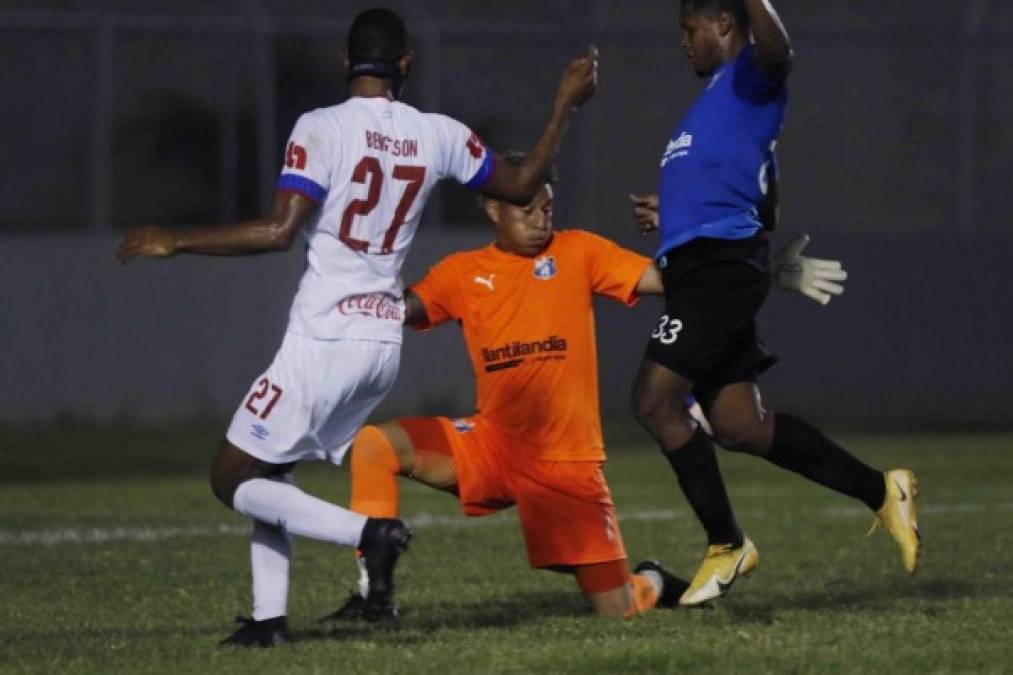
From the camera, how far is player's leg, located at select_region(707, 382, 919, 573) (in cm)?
836

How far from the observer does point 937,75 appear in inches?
864

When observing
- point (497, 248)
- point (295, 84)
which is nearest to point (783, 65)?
point (497, 248)

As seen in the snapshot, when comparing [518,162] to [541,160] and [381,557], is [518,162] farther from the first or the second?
[381,557]

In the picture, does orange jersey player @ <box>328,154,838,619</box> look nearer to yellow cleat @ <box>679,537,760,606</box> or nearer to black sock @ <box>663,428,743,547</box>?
yellow cleat @ <box>679,537,760,606</box>

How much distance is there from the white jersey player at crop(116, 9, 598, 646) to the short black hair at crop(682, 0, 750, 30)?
54.2 inches

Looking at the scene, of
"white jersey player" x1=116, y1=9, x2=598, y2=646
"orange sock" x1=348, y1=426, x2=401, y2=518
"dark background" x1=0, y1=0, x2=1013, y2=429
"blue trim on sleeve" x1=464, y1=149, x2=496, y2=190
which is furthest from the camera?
"dark background" x1=0, y1=0, x2=1013, y2=429

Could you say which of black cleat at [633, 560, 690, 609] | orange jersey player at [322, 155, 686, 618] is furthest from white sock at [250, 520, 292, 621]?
black cleat at [633, 560, 690, 609]

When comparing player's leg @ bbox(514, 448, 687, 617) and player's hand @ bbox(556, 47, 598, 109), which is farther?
player's leg @ bbox(514, 448, 687, 617)

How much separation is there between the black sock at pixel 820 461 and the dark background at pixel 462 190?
11.8 m

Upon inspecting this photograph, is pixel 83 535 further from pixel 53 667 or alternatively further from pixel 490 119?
pixel 490 119

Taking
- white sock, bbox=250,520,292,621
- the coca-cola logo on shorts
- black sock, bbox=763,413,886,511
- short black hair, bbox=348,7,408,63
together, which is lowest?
white sock, bbox=250,520,292,621

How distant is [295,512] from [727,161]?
2096 mm

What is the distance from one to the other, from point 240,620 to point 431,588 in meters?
2.16

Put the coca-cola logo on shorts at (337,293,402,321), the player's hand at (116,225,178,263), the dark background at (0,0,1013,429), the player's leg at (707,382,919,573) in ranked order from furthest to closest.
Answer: the dark background at (0,0,1013,429), the player's leg at (707,382,919,573), the coca-cola logo on shorts at (337,293,402,321), the player's hand at (116,225,178,263)
